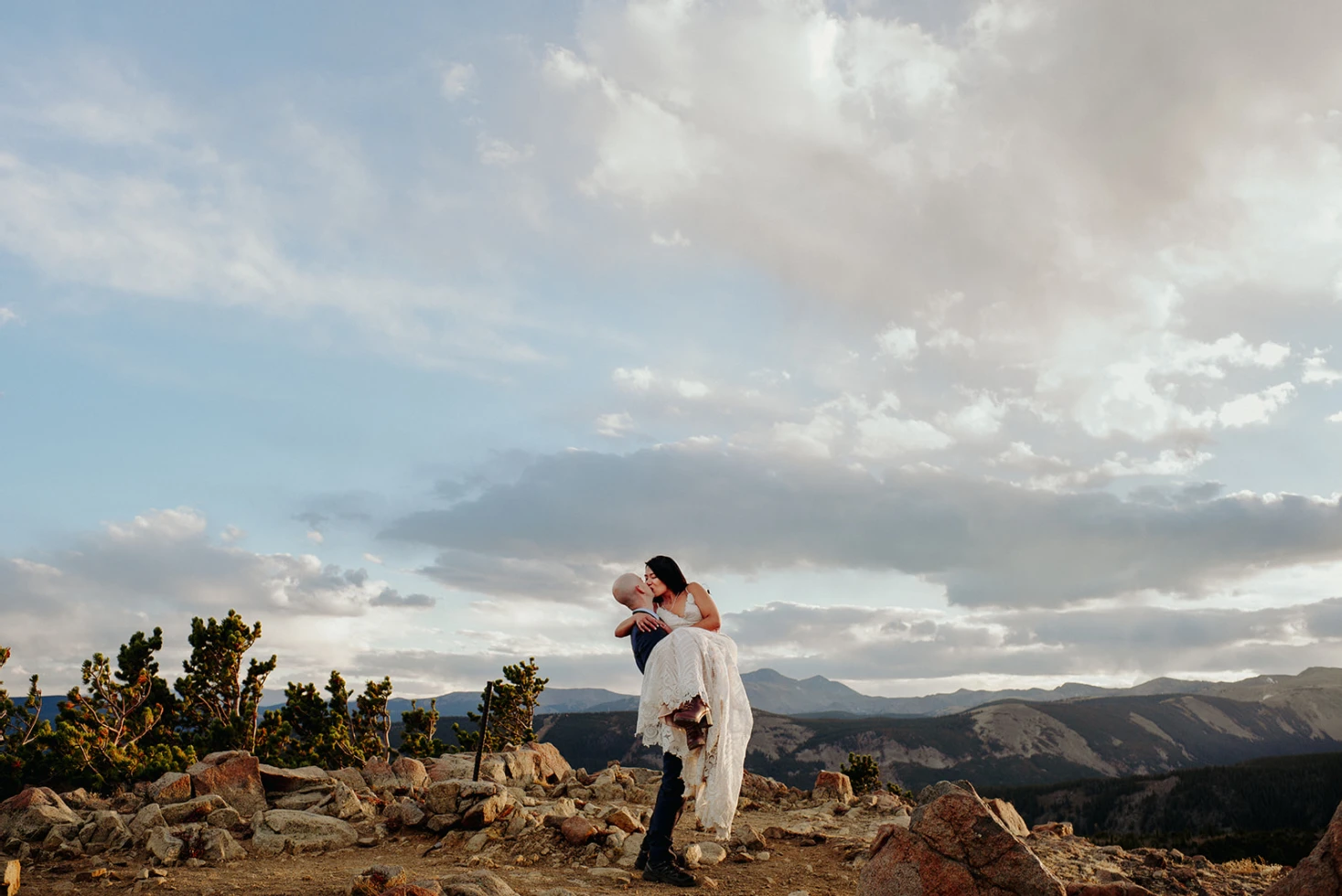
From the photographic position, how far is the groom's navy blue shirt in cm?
848

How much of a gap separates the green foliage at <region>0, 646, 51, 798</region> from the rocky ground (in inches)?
507

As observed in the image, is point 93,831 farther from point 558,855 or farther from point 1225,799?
point 1225,799

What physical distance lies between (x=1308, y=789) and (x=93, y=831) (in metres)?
179

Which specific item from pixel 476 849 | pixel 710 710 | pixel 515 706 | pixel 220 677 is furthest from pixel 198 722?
pixel 710 710

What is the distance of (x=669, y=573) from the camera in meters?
8.70

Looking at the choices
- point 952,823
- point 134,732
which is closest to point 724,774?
point 952,823

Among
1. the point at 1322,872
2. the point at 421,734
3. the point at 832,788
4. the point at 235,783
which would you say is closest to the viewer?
the point at 1322,872

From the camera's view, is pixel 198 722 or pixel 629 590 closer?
pixel 629 590

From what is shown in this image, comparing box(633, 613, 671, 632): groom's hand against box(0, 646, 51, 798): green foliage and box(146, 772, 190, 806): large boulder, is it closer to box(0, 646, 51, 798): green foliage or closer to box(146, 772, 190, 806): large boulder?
box(146, 772, 190, 806): large boulder

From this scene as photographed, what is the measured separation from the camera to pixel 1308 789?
137 metres

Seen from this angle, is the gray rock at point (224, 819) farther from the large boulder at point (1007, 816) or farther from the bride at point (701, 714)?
the large boulder at point (1007, 816)

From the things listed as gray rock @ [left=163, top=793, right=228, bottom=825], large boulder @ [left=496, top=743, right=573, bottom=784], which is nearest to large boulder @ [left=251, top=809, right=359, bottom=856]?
gray rock @ [left=163, top=793, right=228, bottom=825]

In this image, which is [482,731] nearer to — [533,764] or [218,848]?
[533,764]

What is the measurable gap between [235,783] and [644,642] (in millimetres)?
10046
